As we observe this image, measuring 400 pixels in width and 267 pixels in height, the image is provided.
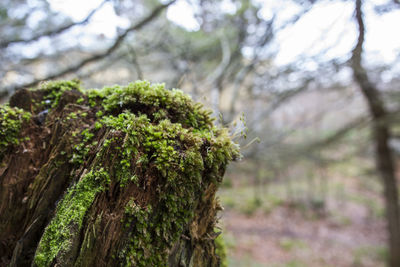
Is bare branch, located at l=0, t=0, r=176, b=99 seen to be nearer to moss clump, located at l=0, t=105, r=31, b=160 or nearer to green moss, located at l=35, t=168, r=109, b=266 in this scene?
moss clump, located at l=0, t=105, r=31, b=160

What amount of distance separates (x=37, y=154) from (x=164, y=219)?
1058 millimetres

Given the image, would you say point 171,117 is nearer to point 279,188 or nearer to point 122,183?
point 122,183

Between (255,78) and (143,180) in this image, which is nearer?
(143,180)

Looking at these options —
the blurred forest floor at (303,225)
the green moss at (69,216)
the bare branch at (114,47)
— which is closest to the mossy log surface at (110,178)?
the green moss at (69,216)

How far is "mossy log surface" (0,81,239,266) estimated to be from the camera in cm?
121

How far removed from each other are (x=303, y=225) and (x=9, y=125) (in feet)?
50.8

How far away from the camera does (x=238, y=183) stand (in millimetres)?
18844

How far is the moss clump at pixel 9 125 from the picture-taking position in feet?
4.95

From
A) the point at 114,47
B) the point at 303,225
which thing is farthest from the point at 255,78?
the point at 303,225

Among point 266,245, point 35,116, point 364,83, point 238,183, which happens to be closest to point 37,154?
point 35,116

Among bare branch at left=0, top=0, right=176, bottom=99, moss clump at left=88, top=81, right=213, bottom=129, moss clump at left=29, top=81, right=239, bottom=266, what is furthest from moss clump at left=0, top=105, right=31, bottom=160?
bare branch at left=0, top=0, right=176, bottom=99

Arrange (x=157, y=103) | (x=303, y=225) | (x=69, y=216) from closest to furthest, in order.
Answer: (x=69, y=216)
(x=157, y=103)
(x=303, y=225)

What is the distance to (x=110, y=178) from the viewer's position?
50.0 inches

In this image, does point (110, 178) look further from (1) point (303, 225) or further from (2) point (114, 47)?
(1) point (303, 225)
